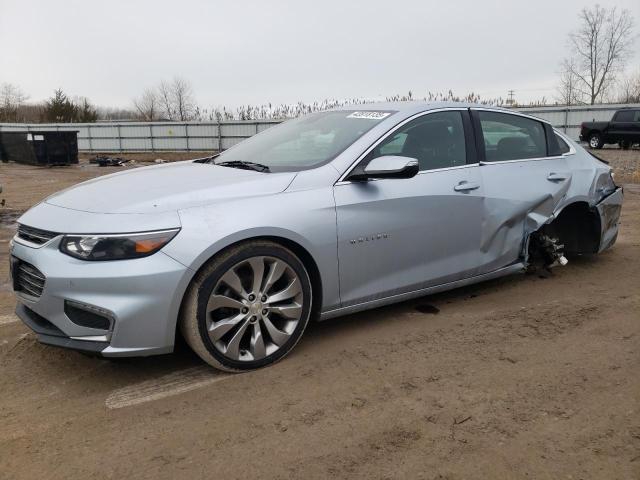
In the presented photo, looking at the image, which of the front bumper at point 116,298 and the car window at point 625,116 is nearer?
the front bumper at point 116,298

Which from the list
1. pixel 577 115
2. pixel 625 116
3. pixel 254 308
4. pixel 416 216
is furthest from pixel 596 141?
pixel 254 308

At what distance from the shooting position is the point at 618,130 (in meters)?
22.2

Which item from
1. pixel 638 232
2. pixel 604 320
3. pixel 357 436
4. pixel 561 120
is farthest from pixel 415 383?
pixel 561 120

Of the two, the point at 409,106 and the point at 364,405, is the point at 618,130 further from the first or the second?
the point at 364,405

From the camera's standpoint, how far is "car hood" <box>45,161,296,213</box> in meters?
3.02

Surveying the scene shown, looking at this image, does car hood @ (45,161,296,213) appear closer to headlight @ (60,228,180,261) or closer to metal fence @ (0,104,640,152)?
headlight @ (60,228,180,261)

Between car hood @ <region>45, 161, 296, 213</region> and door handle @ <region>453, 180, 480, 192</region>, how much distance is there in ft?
4.15

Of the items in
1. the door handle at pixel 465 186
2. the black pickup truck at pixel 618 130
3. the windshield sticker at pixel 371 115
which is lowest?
the door handle at pixel 465 186

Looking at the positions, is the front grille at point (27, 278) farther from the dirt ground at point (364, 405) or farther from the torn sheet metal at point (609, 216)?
the torn sheet metal at point (609, 216)

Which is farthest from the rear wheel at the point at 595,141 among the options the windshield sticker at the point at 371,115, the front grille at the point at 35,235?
the front grille at the point at 35,235

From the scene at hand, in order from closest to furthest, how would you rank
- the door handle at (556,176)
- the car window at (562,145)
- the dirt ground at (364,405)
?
the dirt ground at (364,405)
the door handle at (556,176)
the car window at (562,145)

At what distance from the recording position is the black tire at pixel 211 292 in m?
2.95

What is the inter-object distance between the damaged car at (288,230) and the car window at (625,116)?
2027 centimetres

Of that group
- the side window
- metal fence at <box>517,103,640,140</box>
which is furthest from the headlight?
metal fence at <box>517,103,640,140</box>
